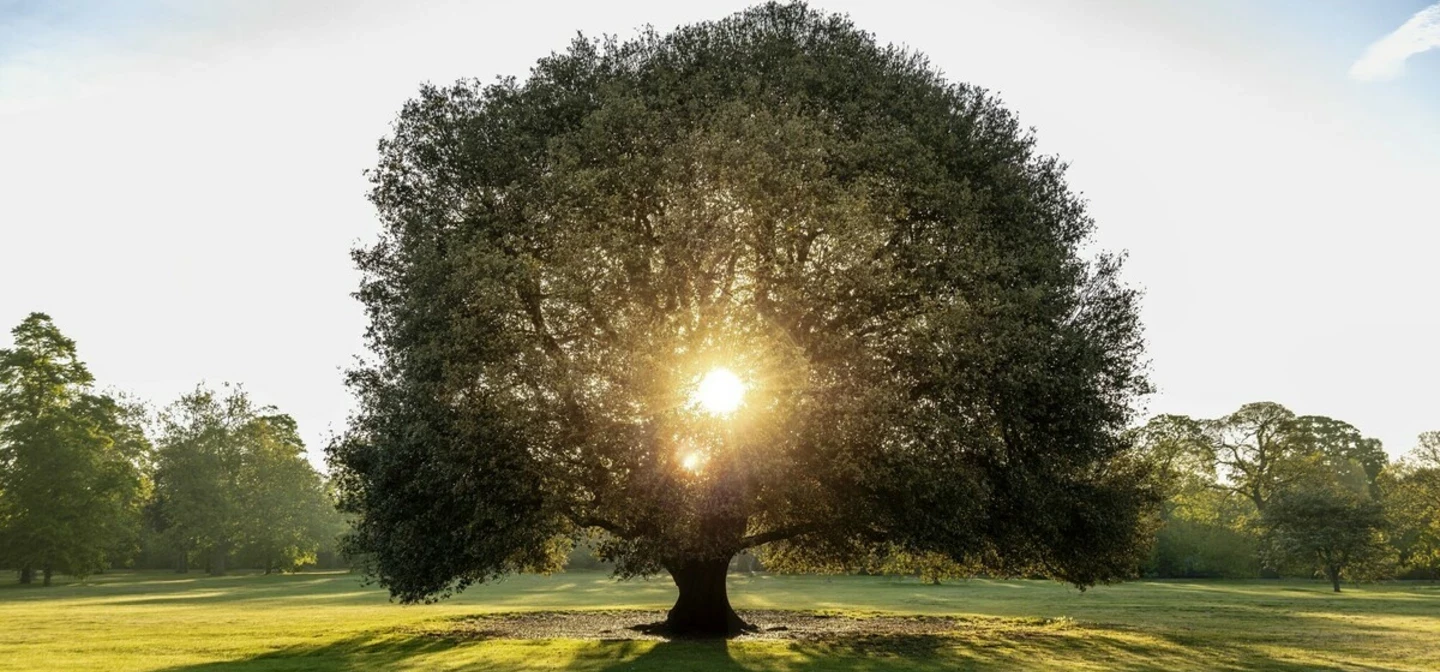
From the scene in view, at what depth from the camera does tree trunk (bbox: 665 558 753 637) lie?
1356 inches

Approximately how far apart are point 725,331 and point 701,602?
1239 centimetres

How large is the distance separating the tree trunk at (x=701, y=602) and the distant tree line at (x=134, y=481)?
65712mm

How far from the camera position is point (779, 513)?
104 feet

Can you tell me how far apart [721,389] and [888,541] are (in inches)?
413

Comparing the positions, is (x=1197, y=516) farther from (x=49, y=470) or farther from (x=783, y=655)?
(x=49, y=470)

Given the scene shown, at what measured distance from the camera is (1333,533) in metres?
72.1

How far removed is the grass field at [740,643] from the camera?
25.8 meters

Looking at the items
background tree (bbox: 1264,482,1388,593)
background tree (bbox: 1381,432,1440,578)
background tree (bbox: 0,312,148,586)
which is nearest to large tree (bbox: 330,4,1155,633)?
background tree (bbox: 1264,482,1388,593)

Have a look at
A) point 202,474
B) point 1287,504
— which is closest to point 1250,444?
point 1287,504

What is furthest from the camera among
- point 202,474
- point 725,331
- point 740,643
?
point 202,474

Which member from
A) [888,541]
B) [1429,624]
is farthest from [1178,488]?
[888,541]

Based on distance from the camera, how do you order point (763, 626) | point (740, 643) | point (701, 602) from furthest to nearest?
point (763, 626)
point (701, 602)
point (740, 643)

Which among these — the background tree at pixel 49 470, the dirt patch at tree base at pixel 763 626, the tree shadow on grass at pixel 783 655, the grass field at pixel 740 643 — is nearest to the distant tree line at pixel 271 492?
the background tree at pixel 49 470

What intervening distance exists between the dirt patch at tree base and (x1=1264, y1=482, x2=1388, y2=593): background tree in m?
43.5
